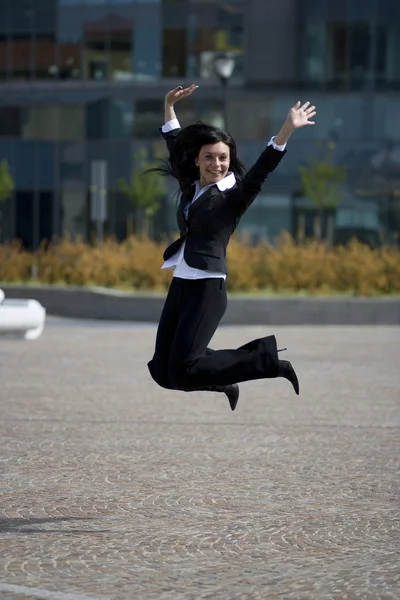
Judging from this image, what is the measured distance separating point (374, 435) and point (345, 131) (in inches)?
1555

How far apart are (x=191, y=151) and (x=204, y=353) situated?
1061 millimetres

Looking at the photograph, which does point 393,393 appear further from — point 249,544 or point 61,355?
point 249,544

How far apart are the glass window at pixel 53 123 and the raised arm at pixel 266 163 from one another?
153 feet

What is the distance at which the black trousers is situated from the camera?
7008 mm

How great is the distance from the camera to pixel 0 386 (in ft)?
43.9

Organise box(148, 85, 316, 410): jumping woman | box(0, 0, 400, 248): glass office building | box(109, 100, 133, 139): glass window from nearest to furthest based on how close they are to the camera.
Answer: box(148, 85, 316, 410): jumping woman, box(0, 0, 400, 248): glass office building, box(109, 100, 133, 139): glass window

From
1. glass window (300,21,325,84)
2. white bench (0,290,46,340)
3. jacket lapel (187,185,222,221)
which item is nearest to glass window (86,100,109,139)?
glass window (300,21,325,84)

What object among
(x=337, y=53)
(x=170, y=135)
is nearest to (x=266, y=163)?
(x=170, y=135)

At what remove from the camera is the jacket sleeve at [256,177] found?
6895mm

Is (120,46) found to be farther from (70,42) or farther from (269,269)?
(269,269)

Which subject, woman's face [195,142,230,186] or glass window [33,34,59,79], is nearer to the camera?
woman's face [195,142,230,186]

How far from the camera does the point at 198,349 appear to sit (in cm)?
702

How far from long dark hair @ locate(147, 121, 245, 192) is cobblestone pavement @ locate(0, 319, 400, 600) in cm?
171

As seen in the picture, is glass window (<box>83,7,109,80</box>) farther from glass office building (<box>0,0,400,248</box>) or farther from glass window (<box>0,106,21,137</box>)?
glass window (<box>0,106,21,137</box>)
